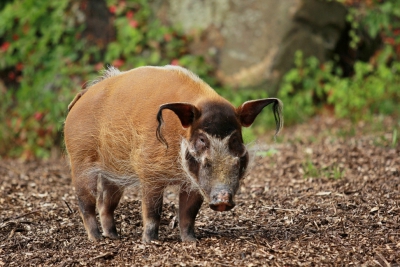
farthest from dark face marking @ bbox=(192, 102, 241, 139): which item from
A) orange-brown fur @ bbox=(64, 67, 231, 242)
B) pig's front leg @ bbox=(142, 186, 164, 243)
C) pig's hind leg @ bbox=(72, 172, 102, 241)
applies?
pig's hind leg @ bbox=(72, 172, 102, 241)

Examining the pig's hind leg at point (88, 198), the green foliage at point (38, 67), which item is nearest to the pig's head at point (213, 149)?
the pig's hind leg at point (88, 198)

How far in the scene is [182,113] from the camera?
400 cm

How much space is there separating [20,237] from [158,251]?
1.25m

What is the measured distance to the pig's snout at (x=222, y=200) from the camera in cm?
380

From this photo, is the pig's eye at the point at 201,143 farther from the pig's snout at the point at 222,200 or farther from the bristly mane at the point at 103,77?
the bristly mane at the point at 103,77

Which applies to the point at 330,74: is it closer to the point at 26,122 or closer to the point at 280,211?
the point at 26,122

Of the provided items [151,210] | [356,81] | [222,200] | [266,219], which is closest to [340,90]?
[356,81]

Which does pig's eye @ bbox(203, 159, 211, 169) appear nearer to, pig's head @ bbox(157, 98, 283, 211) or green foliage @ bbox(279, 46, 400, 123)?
pig's head @ bbox(157, 98, 283, 211)

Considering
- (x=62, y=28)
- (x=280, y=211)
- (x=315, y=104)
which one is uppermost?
(x=62, y=28)

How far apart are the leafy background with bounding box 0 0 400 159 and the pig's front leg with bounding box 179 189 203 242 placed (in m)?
5.43

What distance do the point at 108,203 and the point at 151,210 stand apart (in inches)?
28.1

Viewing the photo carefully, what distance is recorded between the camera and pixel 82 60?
34.2ft

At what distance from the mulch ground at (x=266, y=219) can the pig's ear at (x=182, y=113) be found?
754 millimetres

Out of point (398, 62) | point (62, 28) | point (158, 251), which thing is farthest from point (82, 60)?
point (158, 251)
